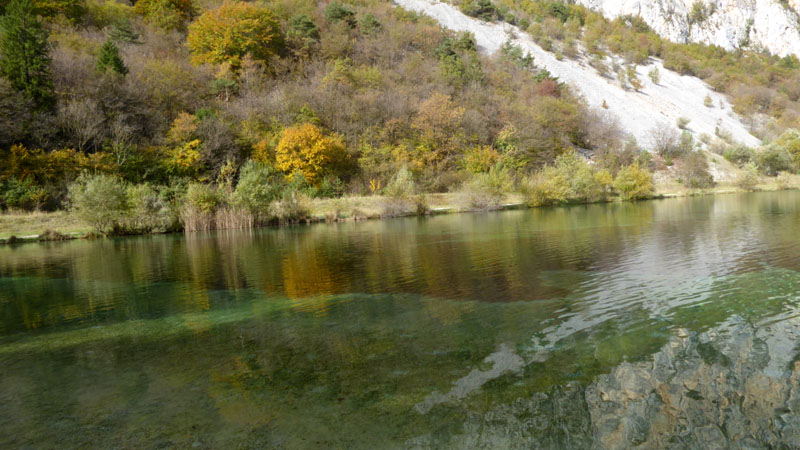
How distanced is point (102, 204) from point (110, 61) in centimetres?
2542

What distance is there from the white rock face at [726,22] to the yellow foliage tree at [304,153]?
115632 mm

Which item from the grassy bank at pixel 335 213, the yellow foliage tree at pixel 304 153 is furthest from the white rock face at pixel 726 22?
the yellow foliage tree at pixel 304 153

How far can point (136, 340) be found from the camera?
7.68 meters

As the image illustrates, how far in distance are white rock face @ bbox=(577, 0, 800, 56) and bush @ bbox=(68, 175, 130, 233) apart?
136 metres

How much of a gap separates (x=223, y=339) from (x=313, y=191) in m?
35.1

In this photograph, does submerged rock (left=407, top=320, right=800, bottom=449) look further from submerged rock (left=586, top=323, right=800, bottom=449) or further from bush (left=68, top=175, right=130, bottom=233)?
bush (left=68, top=175, right=130, bottom=233)

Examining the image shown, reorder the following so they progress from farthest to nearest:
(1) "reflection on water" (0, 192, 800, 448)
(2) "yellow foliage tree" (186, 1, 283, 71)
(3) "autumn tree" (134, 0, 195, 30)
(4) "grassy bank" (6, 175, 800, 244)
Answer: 1. (3) "autumn tree" (134, 0, 195, 30)
2. (2) "yellow foliage tree" (186, 1, 283, 71)
3. (4) "grassy bank" (6, 175, 800, 244)
4. (1) "reflection on water" (0, 192, 800, 448)

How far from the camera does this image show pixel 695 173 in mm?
56156

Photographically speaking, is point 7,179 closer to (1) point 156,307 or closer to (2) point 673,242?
(1) point 156,307

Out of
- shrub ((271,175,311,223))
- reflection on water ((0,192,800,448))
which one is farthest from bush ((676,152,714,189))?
reflection on water ((0,192,800,448))

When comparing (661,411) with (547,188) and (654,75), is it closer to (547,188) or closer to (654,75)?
(547,188)

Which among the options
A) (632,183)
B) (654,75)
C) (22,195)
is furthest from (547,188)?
(654,75)

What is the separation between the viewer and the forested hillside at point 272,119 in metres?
34.3

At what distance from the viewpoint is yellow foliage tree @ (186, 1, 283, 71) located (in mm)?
58844
